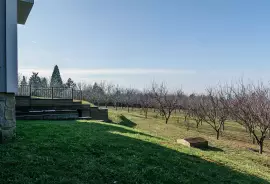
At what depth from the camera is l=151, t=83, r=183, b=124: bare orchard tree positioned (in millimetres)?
26797

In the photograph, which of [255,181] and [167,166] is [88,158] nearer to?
[167,166]

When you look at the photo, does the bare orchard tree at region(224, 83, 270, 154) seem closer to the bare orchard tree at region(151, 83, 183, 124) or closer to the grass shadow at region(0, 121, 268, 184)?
the grass shadow at region(0, 121, 268, 184)

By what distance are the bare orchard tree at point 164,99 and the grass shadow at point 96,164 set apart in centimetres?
1959

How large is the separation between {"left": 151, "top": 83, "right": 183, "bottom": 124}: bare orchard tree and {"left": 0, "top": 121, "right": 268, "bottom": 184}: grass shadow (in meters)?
19.6

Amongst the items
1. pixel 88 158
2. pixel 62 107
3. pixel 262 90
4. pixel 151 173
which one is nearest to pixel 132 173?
pixel 151 173

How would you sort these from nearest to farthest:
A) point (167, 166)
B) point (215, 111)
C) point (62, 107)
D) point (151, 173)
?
point (151, 173), point (167, 166), point (62, 107), point (215, 111)

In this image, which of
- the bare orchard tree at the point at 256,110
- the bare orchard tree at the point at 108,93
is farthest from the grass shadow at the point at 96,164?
the bare orchard tree at the point at 108,93

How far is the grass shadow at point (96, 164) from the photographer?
3912 mm

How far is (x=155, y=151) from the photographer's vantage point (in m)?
6.41

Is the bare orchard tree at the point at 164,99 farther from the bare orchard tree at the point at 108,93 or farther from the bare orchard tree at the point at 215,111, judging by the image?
the bare orchard tree at the point at 108,93

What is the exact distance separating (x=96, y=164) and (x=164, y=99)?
2414cm

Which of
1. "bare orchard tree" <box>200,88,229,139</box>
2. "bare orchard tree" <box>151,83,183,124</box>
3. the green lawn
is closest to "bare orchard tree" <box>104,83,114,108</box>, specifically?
"bare orchard tree" <box>151,83,183,124</box>

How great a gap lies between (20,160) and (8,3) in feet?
12.3

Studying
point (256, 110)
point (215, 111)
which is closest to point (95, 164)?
point (256, 110)
